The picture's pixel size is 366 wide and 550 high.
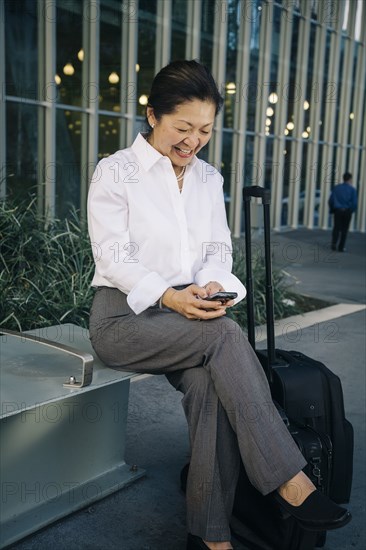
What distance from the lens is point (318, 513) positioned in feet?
6.39

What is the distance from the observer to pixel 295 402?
2.27 m

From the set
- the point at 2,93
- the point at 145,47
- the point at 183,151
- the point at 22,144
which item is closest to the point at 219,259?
the point at 183,151

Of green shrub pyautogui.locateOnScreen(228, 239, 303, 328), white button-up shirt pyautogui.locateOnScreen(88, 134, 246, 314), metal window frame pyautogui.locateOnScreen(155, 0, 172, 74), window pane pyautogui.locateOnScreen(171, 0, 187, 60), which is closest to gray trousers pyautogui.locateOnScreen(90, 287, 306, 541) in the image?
white button-up shirt pyautogui.locateOnScreen(88, 134, 246, 314)

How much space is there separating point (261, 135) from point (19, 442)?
13343 mm

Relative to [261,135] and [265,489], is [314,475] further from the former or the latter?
[261,135]

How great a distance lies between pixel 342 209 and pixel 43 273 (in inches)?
359

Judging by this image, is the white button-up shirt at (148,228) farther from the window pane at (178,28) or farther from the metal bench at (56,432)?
the window pane at (178,28)

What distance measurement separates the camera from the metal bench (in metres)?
2.12

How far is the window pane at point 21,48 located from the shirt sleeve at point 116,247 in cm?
756

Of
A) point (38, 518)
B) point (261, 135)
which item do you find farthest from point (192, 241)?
point (261, 135)

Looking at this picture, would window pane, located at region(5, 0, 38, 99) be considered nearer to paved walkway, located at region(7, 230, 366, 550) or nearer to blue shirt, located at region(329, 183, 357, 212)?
paved walkway, located at region(7, 230, 366, 550)

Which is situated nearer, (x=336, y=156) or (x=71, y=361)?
(x=71, y=361)

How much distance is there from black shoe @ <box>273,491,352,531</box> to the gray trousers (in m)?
0.10

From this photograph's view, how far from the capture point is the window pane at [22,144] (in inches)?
366
